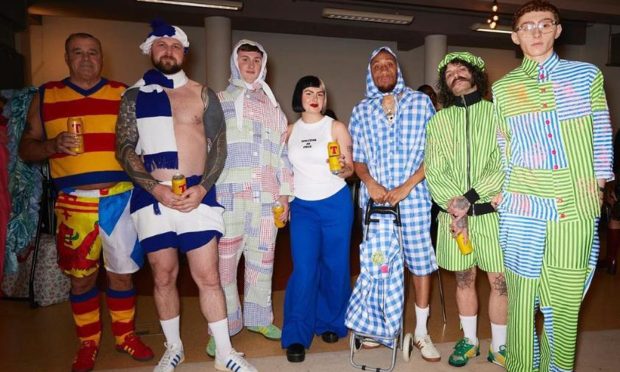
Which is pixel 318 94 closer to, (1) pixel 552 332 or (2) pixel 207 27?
(1) pixel 552 332

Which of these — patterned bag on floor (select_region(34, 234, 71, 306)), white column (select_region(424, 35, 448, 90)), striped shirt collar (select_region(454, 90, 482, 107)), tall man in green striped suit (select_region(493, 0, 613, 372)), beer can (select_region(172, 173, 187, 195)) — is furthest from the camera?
white column (select_region(424, 35, 448, 90))

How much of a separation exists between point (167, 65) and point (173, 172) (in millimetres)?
609

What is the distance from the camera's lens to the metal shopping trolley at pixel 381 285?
8.79 feet

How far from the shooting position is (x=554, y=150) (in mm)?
2047

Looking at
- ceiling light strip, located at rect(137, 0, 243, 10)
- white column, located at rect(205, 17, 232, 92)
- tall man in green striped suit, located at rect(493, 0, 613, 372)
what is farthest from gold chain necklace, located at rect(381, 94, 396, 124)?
white column, located at rect(205, 17, 232, 92)

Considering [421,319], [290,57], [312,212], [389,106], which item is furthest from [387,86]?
[290,57]

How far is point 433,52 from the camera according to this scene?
28.7 feet

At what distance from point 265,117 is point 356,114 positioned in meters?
0.58

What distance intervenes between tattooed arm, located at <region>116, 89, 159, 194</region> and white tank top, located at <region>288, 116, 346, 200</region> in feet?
2.93

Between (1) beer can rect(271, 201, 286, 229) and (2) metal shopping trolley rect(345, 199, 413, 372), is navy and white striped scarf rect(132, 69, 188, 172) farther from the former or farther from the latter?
(2) metal shopping trolley rect(345, 199, 413, 372)

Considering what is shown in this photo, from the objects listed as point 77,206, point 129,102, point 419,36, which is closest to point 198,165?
point 129,102

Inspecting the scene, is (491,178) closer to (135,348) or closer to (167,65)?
(167,65)

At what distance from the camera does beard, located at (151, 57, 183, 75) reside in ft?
8.51

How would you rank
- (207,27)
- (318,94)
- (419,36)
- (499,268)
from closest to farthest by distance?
(499,268), (318,94), (207,27), (419,36)
